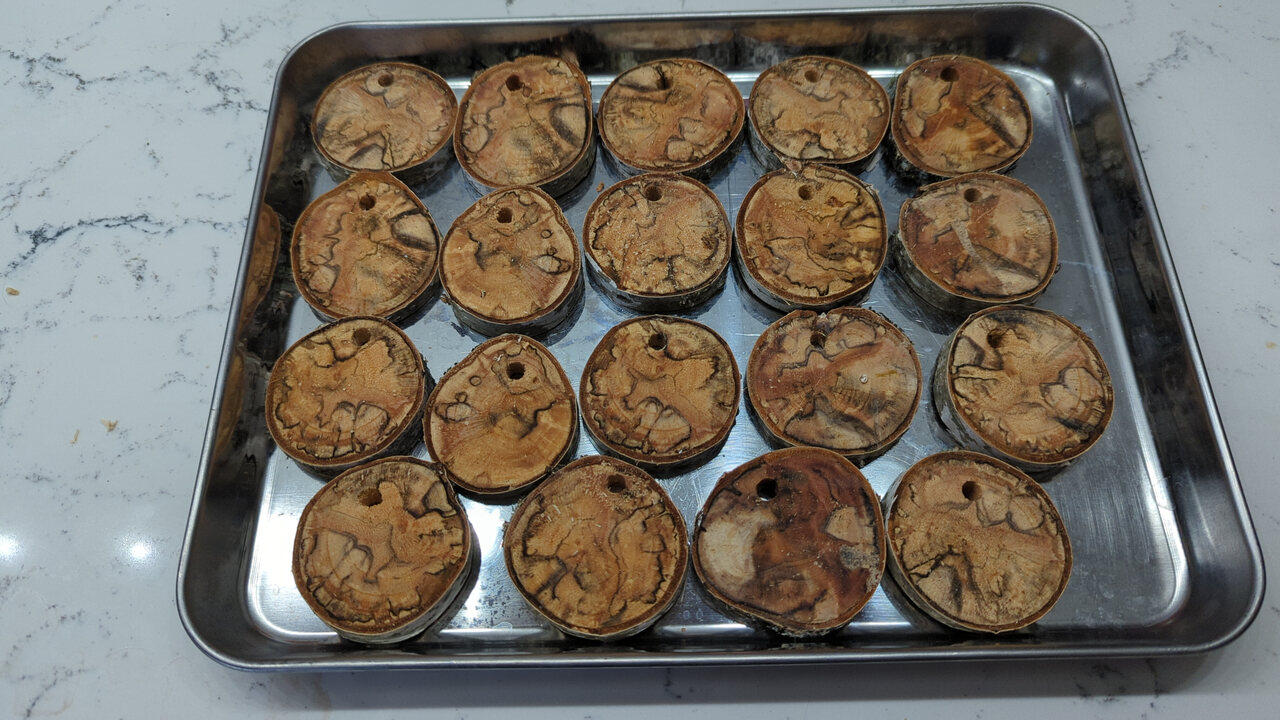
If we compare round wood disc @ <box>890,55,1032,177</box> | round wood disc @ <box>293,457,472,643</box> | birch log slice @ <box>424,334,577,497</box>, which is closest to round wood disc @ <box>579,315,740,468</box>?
birch log slice @ <box>424,334,577,497</box>

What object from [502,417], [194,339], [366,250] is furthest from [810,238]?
[194,339]

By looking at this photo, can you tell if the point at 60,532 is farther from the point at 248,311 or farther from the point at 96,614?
the point at 248,311

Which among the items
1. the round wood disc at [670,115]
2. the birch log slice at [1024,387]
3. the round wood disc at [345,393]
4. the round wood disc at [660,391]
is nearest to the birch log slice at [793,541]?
the round wood disc at [660,391]

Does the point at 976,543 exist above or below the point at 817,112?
below

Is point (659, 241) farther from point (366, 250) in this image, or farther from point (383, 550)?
point (383, 550)

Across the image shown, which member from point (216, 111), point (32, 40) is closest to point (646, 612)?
point (216, 111)

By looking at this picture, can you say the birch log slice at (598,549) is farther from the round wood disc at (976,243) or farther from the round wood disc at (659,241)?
the round wood disc at (976,243)
